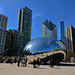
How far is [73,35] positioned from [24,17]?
77.0 m

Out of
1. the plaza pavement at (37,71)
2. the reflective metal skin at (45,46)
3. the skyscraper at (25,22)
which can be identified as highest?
the skyscraper at (25,22)

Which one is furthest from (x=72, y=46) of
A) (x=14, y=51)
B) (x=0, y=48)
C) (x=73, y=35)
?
(x=0, y=48)

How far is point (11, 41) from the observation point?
117 metres

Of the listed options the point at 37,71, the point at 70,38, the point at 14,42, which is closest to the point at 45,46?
the point at 37,71

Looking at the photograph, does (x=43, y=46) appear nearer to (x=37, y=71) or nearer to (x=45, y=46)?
(x=45, y=46)

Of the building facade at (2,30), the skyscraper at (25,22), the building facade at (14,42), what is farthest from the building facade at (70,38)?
the building facade at (2,30)

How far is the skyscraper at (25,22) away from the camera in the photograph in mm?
140000

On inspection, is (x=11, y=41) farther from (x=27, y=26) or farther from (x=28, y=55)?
(x=28, y=55)

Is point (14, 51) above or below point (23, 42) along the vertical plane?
below

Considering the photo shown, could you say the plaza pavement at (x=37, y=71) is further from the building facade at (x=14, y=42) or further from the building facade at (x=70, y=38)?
the building facade at (x=70, y=38)

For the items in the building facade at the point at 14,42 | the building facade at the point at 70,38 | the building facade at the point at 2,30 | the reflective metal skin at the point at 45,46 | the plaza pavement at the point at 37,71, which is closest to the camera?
the plaza pavement at the point at 37,71

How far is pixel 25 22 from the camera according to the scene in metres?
143

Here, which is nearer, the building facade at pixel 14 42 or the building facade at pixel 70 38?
the building facade at pixel 14 42

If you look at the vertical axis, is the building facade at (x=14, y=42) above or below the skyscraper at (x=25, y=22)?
below
